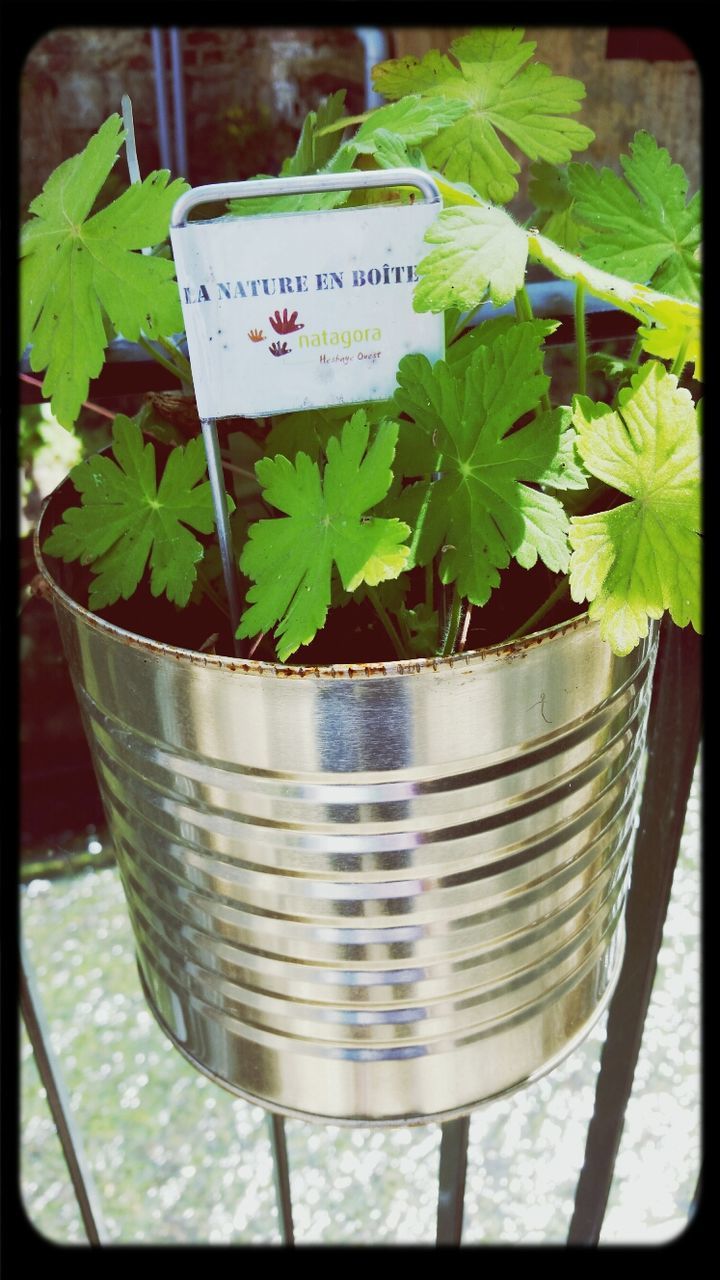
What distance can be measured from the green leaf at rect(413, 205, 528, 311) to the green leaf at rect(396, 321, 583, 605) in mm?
54

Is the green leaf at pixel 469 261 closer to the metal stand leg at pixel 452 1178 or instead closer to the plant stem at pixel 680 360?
the plant stem at pixel 680 360

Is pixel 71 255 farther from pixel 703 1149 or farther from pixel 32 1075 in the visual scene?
pixel 32 1075

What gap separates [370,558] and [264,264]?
0.18m

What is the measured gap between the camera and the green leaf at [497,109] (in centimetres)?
73

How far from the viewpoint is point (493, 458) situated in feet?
2.09

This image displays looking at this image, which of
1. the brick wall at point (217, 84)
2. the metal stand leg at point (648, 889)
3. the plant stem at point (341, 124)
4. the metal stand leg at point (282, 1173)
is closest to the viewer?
the plant stem at point (341, 124)

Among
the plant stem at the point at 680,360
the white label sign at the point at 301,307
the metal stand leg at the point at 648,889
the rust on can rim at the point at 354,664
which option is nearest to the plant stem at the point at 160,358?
the white label sign at the point at 301,307

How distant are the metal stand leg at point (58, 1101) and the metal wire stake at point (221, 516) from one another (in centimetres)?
46

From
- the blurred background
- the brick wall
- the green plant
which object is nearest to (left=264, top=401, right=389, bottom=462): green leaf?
the green plant

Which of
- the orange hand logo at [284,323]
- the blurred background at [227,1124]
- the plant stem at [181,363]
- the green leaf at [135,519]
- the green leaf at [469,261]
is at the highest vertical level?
the green leaf at [469,261]

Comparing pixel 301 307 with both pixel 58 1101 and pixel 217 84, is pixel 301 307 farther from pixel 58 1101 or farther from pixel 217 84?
pixel 217 84

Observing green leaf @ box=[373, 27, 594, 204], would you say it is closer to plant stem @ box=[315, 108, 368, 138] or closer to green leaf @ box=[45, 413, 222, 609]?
plant stem @ box=[315, 108, 368, 138]
